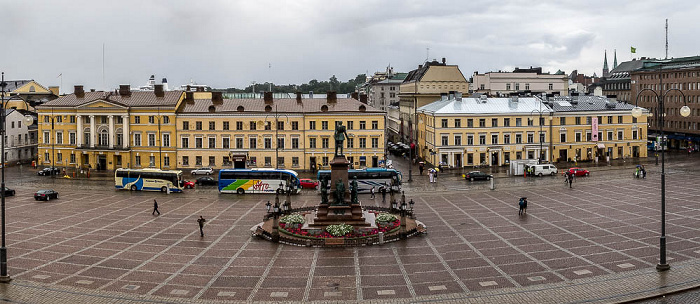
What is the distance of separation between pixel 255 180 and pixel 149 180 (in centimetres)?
1178

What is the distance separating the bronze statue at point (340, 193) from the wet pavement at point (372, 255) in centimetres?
583

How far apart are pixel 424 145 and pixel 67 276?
65052mm

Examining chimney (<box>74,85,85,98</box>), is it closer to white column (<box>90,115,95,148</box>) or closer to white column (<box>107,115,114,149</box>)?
white column (<box>90,115,95,148</box>)

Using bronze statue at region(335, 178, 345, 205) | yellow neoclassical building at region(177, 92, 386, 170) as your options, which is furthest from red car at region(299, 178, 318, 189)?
bronze statue at region(335, 178, 345, 205)

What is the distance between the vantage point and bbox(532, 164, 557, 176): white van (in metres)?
70.8

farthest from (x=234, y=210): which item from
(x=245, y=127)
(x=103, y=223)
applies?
(x=245, y=127)

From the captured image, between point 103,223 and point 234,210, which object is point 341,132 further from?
point 103,223

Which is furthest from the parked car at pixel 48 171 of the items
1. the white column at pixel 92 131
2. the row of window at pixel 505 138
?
the row of window at pixel 505 138

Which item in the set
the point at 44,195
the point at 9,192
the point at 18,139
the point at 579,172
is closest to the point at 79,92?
the point at 18,139

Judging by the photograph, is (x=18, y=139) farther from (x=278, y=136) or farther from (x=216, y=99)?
(x=278, y=136)

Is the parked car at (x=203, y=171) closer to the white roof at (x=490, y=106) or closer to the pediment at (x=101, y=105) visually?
the pediment at (x=101, y=105)

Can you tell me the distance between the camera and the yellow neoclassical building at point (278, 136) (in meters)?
78.4

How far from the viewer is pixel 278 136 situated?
256 ft

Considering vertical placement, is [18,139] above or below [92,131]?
below
